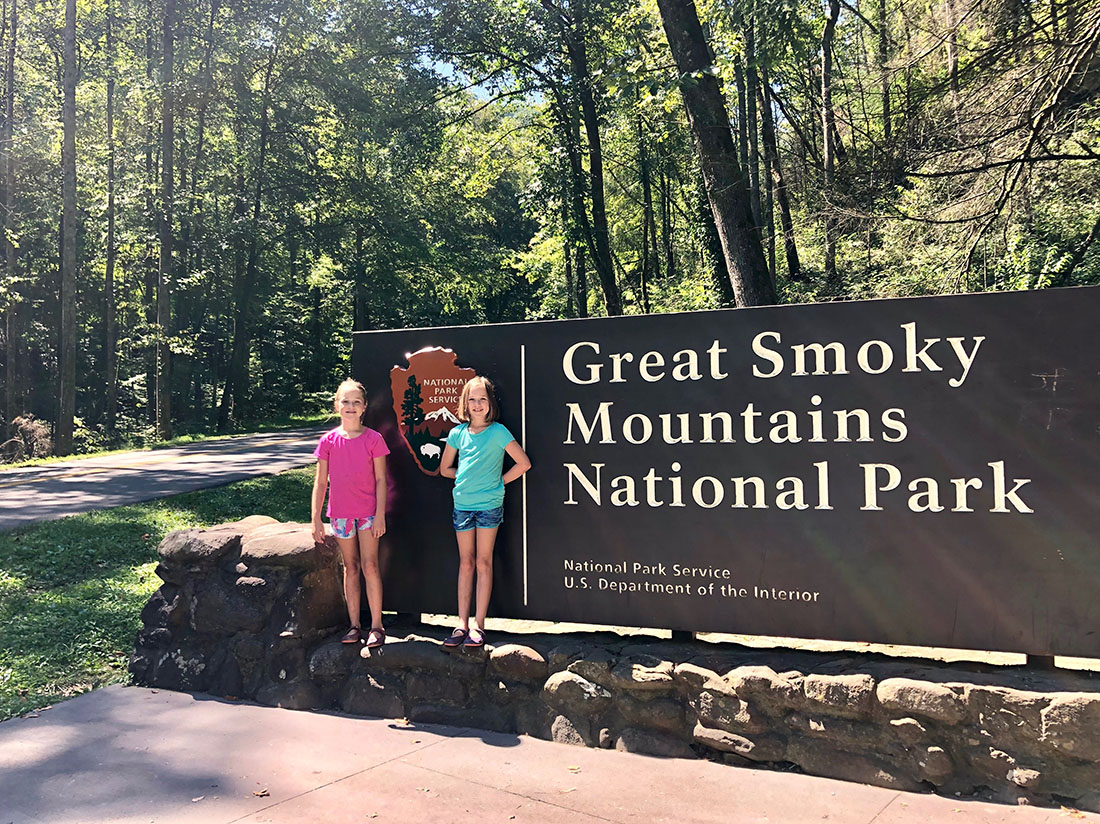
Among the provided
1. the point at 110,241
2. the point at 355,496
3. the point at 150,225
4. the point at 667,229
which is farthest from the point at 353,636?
the point at 667,229

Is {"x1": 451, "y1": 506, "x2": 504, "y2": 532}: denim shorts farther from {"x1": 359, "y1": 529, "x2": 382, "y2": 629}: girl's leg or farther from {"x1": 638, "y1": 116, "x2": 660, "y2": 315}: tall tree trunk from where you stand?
{"x1": 638, "y1": 116, "x2": 660, "y2": 315}: tall tree trunk

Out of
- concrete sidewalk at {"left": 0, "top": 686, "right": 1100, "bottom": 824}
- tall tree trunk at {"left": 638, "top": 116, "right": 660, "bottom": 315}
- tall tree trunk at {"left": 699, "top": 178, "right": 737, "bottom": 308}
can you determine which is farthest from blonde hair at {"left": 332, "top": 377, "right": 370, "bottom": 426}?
tall tree trunk at {"left": 638, "top": 116, "right": 660, "bottom": 315}

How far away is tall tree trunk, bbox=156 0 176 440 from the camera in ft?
77.0

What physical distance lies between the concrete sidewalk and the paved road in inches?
250

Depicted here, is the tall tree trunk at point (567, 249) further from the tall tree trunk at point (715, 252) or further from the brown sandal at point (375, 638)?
the brown sandal at point (375, 638)

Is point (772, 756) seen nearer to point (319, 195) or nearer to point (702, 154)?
point (702, 154)

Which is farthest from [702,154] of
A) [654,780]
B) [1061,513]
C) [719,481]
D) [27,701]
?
[27,701]

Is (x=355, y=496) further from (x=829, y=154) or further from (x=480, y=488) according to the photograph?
(x=829, y=154)

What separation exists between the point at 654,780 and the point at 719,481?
1.40 m

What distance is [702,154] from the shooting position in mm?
8227

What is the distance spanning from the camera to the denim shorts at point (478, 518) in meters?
4.58

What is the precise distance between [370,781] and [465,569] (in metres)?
1.23

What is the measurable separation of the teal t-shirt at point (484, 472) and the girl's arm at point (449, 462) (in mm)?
143

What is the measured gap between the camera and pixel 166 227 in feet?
78.4
